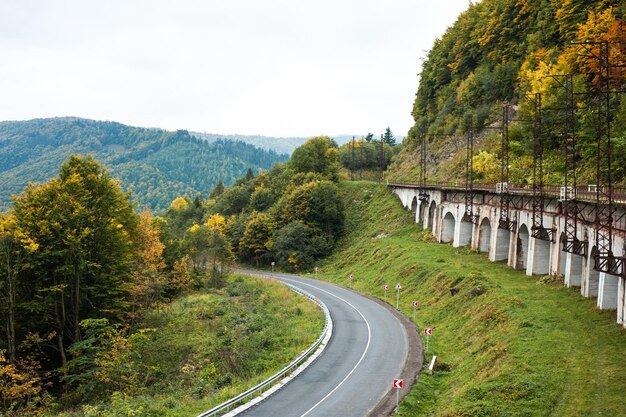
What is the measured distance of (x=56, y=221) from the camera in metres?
31.8

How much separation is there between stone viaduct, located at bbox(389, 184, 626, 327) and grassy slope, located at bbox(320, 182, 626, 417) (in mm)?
1247

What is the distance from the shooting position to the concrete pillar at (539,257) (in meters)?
38.9

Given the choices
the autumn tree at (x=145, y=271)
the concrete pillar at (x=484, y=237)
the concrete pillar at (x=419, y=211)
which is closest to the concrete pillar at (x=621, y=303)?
the concrete pillar at (x=484, y=237)

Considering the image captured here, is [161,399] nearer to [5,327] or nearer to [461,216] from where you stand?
[5,327]

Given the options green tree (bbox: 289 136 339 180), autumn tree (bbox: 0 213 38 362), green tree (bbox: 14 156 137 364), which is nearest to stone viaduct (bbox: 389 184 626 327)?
green tree (bbox: 289 136 339 180)

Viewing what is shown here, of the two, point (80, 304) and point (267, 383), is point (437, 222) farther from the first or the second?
point (267, 383)

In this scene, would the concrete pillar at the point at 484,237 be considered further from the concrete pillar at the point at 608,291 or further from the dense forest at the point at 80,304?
the concrete pillar at the point at 608,291

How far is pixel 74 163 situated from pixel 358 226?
53.0 m

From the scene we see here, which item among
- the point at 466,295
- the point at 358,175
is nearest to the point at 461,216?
the point at 466,295

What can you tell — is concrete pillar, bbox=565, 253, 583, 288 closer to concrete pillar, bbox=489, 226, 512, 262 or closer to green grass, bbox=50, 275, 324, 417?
concrete pillar, bbox=489, 226, 512, 262

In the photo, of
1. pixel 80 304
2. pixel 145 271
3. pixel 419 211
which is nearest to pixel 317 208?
pixel 419 211

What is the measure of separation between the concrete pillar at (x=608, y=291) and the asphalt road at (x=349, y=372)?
11.3 metres

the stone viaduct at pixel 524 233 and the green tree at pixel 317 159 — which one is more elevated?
the green tree at pixel 317 159

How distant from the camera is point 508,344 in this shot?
81.7ft
